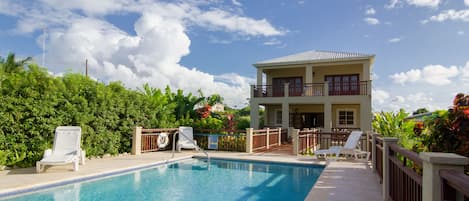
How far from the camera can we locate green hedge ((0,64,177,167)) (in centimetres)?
828

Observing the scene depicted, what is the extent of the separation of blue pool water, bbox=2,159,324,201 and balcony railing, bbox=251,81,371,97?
9.76 m

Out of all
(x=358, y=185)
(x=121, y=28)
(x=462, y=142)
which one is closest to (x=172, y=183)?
(x=358, y=185)

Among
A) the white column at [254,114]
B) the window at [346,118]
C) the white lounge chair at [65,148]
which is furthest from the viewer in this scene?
the window at [346,118]

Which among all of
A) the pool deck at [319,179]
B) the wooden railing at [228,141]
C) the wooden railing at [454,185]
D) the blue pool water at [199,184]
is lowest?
the blue pool water at [199,184]

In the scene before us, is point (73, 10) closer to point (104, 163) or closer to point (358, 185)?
point (104, 163)

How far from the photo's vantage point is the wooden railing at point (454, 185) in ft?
5.52

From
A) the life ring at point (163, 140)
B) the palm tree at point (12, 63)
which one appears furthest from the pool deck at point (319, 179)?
the palm tree at point (12, 63)

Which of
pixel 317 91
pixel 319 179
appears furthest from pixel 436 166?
pixel 317 91

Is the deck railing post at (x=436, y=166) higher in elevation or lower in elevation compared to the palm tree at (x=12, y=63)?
lower

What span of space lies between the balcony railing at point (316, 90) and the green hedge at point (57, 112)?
10053mm

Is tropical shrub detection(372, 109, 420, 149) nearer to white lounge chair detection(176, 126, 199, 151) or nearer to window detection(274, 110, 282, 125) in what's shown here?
white lounge chair detection(176, 126, 199, 151)

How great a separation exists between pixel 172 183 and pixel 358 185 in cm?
458

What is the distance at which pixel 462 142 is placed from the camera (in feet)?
12.4

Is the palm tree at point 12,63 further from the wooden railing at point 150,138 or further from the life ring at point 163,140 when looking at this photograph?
the life ring at point 163,140
